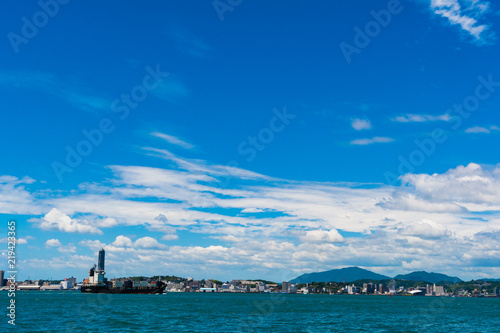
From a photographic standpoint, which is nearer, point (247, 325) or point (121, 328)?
point (121, 328)

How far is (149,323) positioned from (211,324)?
42.2 ft

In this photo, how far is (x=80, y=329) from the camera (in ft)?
246

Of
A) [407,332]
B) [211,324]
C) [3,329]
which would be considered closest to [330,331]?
[407,332]

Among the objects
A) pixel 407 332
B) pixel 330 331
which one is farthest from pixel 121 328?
pixel 407 332

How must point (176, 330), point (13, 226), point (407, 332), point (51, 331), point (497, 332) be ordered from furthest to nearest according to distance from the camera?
point (497, 332) < point (407, 332) < point (176, 330) < point (51, 331) < point (13, 226)

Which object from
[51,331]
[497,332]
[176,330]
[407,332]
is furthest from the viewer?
[497,332]

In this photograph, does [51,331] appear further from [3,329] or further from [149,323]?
[149,323]

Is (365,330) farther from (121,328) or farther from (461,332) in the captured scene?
(121,328)

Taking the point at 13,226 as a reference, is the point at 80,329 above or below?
below

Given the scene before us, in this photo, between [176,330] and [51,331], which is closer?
[51,331]

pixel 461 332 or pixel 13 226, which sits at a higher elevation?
pixel 13 226

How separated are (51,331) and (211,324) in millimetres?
30725

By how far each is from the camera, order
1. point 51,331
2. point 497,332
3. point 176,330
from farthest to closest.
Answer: point 497,332 < point 176,330 < point 51,331

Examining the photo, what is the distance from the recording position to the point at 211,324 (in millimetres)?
87062
